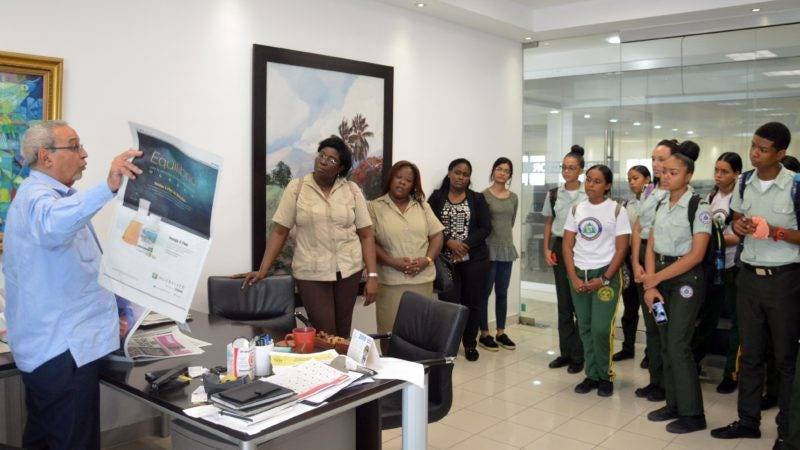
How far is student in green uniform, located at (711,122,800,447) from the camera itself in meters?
3.49

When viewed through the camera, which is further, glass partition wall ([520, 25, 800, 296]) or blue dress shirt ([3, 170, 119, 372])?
glass partition wall ([520, 25, 800, 296])

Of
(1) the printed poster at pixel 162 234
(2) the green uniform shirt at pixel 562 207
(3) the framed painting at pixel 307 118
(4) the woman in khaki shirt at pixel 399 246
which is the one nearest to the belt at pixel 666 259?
(2) the green uniform shirt at pixel 562 207

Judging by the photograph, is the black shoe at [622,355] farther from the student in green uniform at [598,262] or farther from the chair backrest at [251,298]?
the chair backrest at [251,298]

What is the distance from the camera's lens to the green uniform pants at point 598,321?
4418 mm

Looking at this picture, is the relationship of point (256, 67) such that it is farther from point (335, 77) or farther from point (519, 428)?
point (519, 428)

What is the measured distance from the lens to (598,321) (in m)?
4.46

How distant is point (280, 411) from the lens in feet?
6.85

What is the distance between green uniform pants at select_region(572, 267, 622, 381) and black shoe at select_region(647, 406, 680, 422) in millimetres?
476

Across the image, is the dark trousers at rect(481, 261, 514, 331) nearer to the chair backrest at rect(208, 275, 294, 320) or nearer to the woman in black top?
the woman in black top

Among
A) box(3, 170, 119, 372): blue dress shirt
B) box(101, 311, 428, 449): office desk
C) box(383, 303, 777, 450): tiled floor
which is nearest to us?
box(101, 311, 428, 449): office desk

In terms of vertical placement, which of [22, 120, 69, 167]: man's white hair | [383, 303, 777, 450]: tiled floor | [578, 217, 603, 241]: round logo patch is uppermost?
[22, 120, 69, 167]: man's white hair

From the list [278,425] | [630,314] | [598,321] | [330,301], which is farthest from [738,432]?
[278,425]

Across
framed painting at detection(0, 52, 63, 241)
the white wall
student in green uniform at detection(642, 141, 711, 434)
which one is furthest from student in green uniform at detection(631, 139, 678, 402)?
framed painting at detection(0, 52, 63, 241)

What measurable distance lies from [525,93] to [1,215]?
16.5 ft
